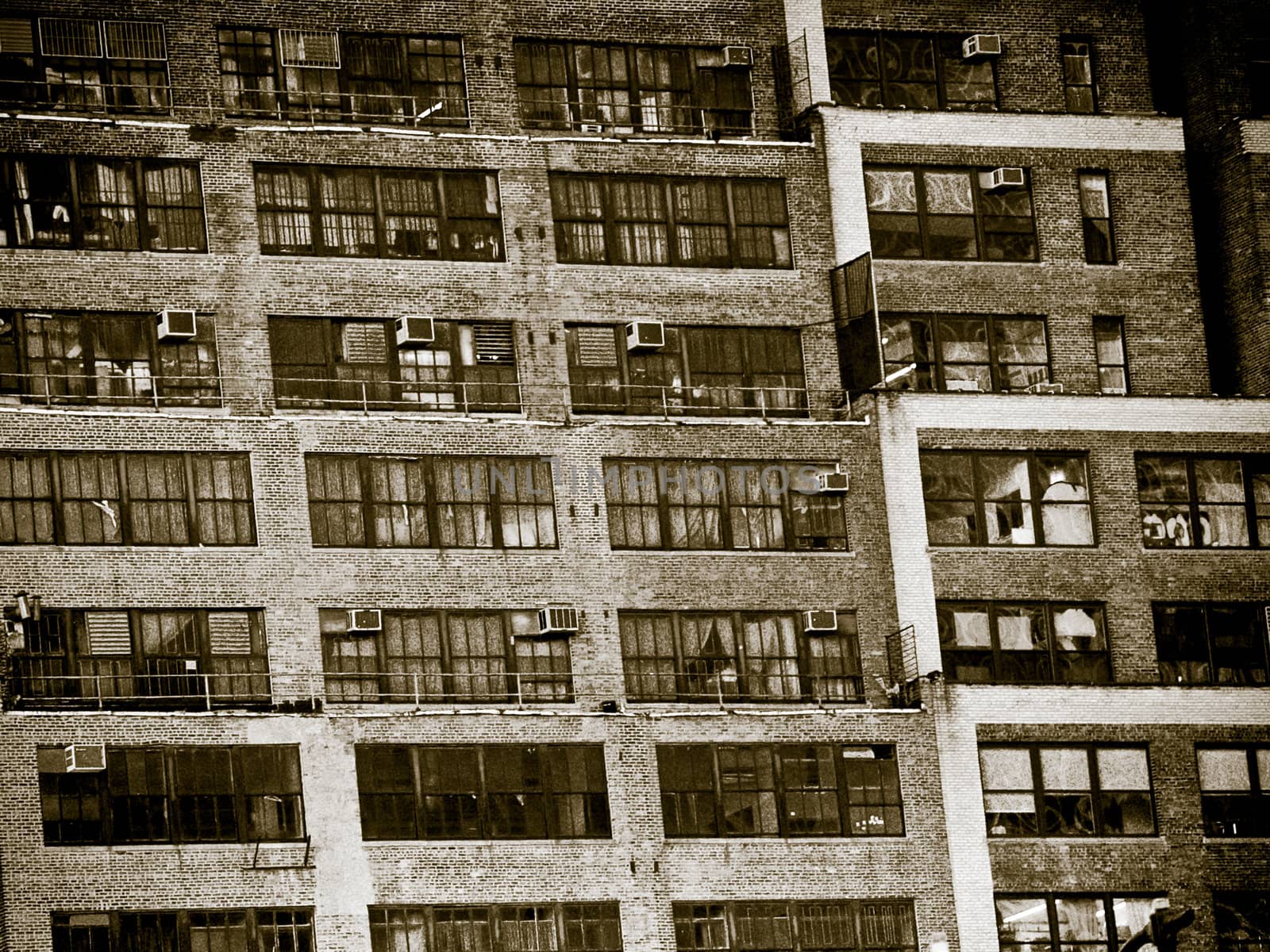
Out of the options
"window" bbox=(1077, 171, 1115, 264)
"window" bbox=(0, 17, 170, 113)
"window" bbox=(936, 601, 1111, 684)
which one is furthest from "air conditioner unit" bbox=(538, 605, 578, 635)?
"window" bbox=(1077, 171, 1115, 264)

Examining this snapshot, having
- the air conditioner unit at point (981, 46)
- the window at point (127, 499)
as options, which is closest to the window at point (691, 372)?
the window at point (127, 499)

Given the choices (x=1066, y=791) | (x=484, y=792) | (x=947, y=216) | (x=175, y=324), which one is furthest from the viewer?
(x=947, y=216)

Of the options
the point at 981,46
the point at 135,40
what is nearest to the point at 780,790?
the point at 981,46

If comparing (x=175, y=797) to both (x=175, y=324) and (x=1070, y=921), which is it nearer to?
(x=175, y=324)

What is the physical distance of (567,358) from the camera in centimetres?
8450

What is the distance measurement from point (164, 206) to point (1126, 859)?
28419 mm

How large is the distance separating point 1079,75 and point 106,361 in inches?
1123

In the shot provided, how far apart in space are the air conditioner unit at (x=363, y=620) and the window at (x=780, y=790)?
24.5ft

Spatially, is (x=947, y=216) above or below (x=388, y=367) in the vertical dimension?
above

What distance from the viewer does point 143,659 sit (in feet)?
256

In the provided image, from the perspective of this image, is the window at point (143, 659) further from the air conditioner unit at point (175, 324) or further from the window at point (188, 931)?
the air conditioner unit at point (175, 324)

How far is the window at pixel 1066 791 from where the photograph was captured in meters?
83.5

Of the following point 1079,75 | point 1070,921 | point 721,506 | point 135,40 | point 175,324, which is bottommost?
point 1070,921

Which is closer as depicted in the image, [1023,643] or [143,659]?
[143,659]
